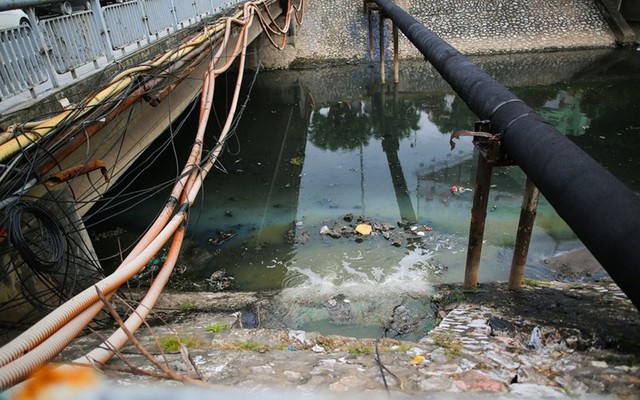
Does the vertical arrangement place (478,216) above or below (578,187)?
below

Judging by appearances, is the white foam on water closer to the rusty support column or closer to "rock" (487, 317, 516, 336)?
the rusty support column

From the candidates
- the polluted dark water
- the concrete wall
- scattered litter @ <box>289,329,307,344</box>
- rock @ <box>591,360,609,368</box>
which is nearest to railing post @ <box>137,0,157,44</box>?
the polluted dark water

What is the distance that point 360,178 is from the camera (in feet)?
29.0

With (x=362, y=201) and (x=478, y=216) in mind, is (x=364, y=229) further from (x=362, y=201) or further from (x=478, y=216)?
(x=478, y=216)

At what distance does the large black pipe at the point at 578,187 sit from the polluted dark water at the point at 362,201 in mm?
2527

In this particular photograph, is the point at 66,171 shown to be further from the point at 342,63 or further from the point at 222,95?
the point at 342,63

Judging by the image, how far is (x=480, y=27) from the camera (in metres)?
17.1

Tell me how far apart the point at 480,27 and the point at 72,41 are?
17.2 m

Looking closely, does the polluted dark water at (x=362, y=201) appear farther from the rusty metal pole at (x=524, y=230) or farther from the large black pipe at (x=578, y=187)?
the large black pipe at (x=578, y=187)

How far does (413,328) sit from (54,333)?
3.79 meters

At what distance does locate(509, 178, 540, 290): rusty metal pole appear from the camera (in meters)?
4.20

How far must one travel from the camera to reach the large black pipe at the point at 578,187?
6.51 feet

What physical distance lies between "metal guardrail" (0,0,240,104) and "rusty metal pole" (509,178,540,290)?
5.10m

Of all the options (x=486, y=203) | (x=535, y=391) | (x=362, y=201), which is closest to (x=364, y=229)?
(x=362, y=201)
